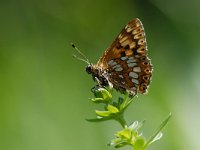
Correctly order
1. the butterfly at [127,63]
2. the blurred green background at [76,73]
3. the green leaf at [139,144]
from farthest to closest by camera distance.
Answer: the blurred green background at [76,73], the butterfly at [127,63], the green leaf at [139,144]

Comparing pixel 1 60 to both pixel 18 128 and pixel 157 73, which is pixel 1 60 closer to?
pixel 18 128

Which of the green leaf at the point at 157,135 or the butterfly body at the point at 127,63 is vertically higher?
the butterfly body at the point at 127,63

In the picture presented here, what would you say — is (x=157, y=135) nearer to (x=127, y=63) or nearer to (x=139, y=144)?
(x=139, y=144)

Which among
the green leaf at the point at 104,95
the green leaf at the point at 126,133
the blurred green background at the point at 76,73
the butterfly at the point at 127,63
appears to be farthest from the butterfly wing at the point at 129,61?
the green leaf at the point at 126,133

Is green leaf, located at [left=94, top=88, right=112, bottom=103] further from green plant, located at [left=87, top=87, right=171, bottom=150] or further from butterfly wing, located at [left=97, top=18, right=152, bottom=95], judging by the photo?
butterfly wing, located at [left=97, top=18, right=152, bottom=95]

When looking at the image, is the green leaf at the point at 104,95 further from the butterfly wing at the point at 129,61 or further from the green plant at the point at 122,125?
Result: the butterfly wing at the point at 129,61

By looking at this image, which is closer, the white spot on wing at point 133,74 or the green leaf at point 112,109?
the green leaf at point 112,109

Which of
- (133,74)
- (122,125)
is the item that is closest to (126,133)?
(122,125)
